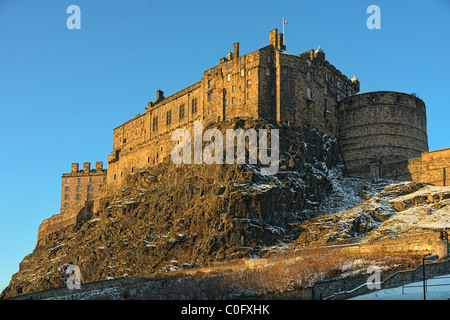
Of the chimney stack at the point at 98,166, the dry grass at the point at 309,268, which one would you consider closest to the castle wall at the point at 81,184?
the chimney stack at the point at 98,166

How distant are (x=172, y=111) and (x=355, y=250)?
142 ft

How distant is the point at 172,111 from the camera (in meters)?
87.1

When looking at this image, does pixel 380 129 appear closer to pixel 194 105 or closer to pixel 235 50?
pixel 235 50

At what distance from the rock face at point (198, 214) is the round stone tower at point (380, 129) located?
11.1 ft

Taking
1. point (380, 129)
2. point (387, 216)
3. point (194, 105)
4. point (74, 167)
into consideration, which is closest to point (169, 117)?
point (194, 105)

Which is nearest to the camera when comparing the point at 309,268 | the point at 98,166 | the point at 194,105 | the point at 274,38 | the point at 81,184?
the point at 309,268

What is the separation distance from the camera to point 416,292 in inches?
1332

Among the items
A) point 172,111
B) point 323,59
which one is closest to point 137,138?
point 172,111

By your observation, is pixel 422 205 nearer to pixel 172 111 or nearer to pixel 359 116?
pixel 359 116

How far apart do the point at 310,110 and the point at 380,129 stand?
35.3 feet

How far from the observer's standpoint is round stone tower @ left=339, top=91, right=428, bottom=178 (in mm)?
79250

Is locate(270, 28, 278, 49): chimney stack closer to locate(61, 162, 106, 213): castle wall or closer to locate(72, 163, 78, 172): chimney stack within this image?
locate(61, 162, 106, 213): castle wall

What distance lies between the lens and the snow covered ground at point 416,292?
32.3 meters

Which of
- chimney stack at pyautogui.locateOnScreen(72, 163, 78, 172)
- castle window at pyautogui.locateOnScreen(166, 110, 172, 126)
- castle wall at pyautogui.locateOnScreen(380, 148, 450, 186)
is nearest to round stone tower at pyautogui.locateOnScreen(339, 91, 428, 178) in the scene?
castle wall at pyautogui.locateOnScreen(380, 148, 450, 186)
